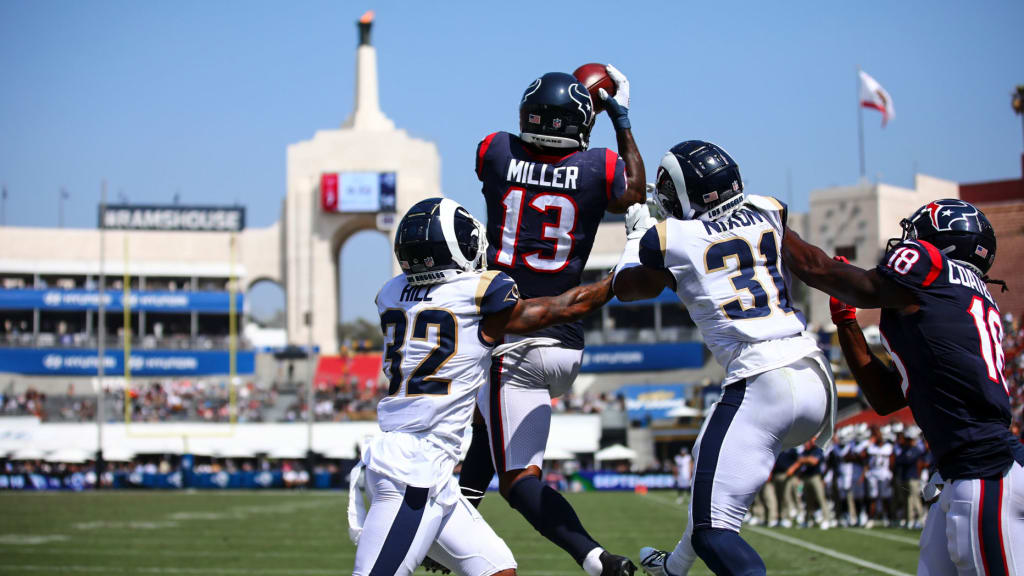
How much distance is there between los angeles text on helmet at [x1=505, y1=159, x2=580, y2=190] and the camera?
672cm

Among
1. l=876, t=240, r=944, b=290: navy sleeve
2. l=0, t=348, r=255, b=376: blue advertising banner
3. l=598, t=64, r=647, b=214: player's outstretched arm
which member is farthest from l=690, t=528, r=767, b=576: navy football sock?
l=0, t=348, r=255, b=376: blue advertising banner

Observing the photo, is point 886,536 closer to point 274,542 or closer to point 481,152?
point 274,542

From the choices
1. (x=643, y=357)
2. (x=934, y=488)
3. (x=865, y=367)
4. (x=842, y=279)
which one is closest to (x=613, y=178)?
(x=842, y=279)

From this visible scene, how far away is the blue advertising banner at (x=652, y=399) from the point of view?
55312mm

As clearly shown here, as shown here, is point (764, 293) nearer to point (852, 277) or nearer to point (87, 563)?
point (852, 277)

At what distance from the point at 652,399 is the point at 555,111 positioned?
5479 cm

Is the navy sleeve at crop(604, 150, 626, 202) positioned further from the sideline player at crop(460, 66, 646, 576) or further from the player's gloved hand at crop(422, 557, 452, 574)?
the player's gloved hand at crop(422, 557, 452, 574)

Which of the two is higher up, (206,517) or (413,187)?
(413,187)

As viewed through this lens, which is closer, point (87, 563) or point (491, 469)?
point (491, 469)

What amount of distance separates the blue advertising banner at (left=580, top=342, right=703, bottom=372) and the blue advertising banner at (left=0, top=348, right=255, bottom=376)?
2039 cm

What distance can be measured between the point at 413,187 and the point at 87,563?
188 feet

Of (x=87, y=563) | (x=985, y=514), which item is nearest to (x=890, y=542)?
(x=87, y=563)

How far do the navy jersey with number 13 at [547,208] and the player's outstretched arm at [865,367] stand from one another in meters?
1.47

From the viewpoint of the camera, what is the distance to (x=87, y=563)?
43.9 ft
